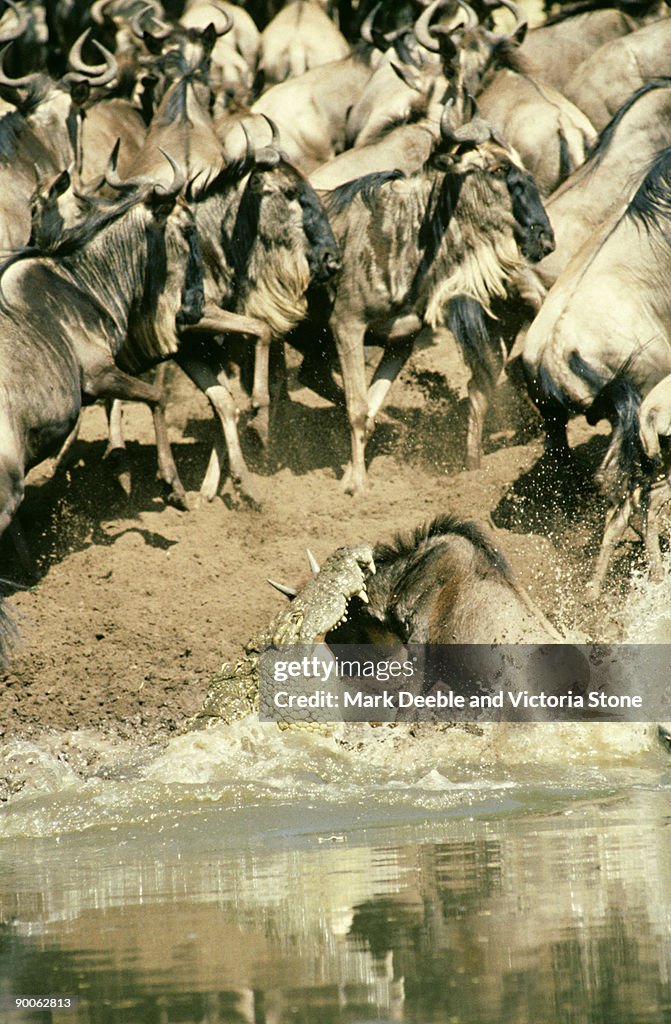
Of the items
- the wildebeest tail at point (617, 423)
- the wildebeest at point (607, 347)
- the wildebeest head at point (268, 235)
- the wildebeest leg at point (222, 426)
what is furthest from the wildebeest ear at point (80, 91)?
the wildebeest tail at point (617, 423)

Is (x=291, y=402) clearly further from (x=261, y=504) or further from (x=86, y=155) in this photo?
(x=86, y=155)

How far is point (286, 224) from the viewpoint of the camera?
34.6 feet

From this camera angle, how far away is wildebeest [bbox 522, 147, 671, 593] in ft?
29.6

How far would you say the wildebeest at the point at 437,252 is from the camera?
413 inches

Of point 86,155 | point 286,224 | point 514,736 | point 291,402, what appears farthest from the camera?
point 86,155

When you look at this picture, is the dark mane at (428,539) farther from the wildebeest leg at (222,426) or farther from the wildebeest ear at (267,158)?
the wildebeest ear at (267,158)

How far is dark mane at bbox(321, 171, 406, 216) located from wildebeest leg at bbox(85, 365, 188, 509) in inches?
75.8

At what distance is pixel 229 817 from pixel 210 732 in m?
0.91

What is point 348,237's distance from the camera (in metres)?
10.7

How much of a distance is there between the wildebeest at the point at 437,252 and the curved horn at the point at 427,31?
6.00ft

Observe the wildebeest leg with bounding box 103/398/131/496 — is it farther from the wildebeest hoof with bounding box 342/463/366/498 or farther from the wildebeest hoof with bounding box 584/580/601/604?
the wildebeest hoof with bounding box 584/580/601/604

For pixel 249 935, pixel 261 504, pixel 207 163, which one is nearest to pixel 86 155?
pixel 207 163

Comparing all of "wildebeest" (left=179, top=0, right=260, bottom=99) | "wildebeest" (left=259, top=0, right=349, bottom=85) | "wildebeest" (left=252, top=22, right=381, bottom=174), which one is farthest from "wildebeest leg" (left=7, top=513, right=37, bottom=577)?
"wildebeest" (left=259, top=0, right=349, bottom=85)

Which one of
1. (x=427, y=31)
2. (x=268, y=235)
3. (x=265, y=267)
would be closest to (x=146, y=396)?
(x=265, y=267)
